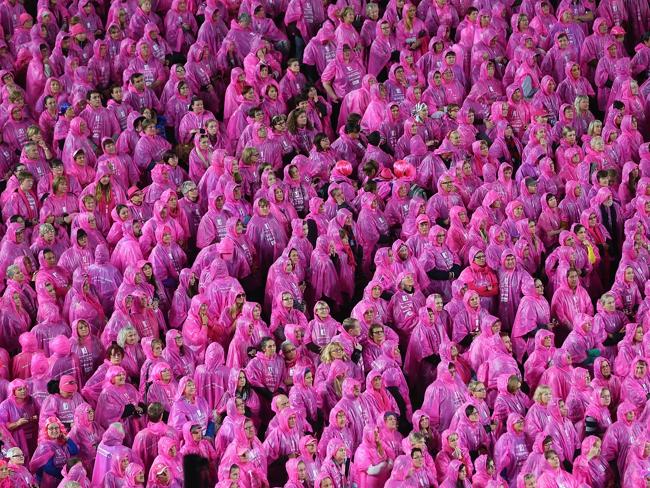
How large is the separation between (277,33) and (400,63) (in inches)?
62.4

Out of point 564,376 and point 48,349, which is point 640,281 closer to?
point 564,376

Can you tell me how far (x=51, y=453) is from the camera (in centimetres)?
1545

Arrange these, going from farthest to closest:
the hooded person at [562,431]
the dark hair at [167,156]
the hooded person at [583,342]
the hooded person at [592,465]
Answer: the dark hair at [167,156]
the hooded person at [583,342]
the hooded person at [562,431]
the hooded person at [592,465]

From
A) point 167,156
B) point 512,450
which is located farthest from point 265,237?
point 512,450

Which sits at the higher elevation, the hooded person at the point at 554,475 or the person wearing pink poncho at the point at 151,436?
the hooded person at the point at 554,475

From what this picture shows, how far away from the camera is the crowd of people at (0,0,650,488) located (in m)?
15.5

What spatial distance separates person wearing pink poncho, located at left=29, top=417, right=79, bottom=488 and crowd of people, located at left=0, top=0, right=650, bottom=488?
2cm

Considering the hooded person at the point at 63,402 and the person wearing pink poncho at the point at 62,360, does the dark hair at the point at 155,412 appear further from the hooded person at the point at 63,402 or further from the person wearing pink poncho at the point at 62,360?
the person wearing pink poncho at the point at 62,360

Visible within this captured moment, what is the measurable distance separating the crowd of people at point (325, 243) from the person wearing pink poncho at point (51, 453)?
0.07 feet

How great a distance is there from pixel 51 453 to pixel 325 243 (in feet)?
11.9

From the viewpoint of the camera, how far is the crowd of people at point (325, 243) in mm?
15531

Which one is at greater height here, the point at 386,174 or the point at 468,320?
the point at 386,174

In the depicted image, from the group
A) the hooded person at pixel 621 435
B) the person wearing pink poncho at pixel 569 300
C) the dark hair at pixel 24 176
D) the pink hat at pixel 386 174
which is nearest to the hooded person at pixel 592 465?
the hooded person at pixel 621 435

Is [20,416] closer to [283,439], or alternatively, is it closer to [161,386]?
[161,386]
